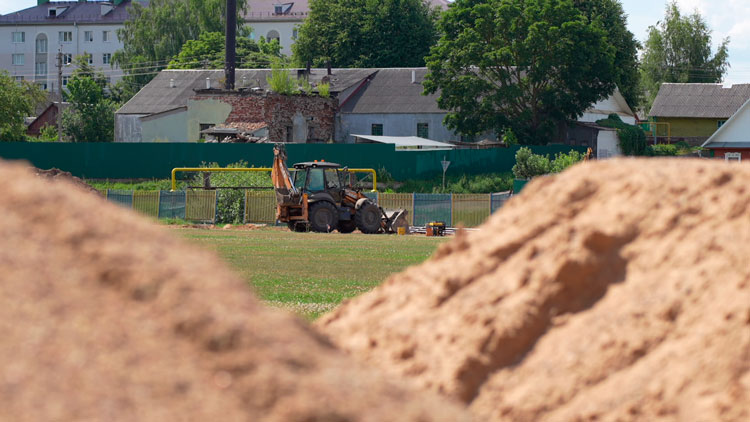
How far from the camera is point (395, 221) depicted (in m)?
41.2

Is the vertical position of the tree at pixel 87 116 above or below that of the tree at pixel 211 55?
below

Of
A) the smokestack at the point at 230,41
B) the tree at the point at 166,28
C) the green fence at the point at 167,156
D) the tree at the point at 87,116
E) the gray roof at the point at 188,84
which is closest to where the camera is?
the green fence at the point at 167,156

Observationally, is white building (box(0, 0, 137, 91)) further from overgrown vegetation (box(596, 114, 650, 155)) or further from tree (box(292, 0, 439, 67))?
overgrown vegetation (box(596, 114, 650, 155))

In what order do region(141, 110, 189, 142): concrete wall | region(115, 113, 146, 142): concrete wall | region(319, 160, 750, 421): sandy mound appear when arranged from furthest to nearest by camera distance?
1. region(115, 113, 146, 142): concrete wall
2. region(141, 110, 189, 142): concrete wall
3. region(319, 160, 750, 421): sandy mound

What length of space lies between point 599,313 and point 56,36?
484ft

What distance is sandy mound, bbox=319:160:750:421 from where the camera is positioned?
4.67m

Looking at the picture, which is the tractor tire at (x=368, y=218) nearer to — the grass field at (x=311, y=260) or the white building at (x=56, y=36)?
the grass field at (x=311, y=260)

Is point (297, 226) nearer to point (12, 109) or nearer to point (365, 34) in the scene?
point (12, 109)

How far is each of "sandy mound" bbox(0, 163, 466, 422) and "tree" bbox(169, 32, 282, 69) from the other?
99.7m

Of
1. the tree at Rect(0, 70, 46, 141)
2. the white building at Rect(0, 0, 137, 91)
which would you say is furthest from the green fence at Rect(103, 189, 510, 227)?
the white building at Rect(0, 0, 137, 91)

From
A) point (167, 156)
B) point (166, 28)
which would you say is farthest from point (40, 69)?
point (167, 156)

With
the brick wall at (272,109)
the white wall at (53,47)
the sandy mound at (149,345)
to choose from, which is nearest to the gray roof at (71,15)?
the white wall at (53,47)

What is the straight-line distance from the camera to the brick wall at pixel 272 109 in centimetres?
6481

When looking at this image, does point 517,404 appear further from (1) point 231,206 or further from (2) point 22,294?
(1) point 231,206
